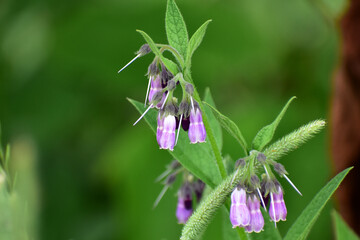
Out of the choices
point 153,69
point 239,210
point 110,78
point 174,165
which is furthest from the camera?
point 110,78

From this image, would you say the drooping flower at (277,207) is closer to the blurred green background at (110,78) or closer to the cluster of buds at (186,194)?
the cluster of buds at (186,194)

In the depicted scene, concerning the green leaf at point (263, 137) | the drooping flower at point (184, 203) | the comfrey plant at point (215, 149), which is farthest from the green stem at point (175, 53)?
the drooping flower at point (184, 203)

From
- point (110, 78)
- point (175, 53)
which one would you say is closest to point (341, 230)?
point (175, 53)

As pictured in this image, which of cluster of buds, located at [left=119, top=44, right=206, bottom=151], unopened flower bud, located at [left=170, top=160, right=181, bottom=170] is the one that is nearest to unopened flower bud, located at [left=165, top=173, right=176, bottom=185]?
unopened flower bud, located at [left=170, top=160, right=181, bottom=170]

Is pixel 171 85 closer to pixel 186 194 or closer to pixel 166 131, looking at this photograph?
pixel 166 131

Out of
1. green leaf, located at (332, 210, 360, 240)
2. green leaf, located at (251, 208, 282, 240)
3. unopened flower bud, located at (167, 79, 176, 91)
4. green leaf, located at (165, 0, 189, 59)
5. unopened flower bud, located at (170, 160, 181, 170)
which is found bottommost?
green leaf, located at (332, 210, 360, 240)

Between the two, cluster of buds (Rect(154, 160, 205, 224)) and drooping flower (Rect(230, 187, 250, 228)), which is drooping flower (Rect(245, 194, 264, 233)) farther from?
cluster of buds (Rect(154, 160, 205, 224))
